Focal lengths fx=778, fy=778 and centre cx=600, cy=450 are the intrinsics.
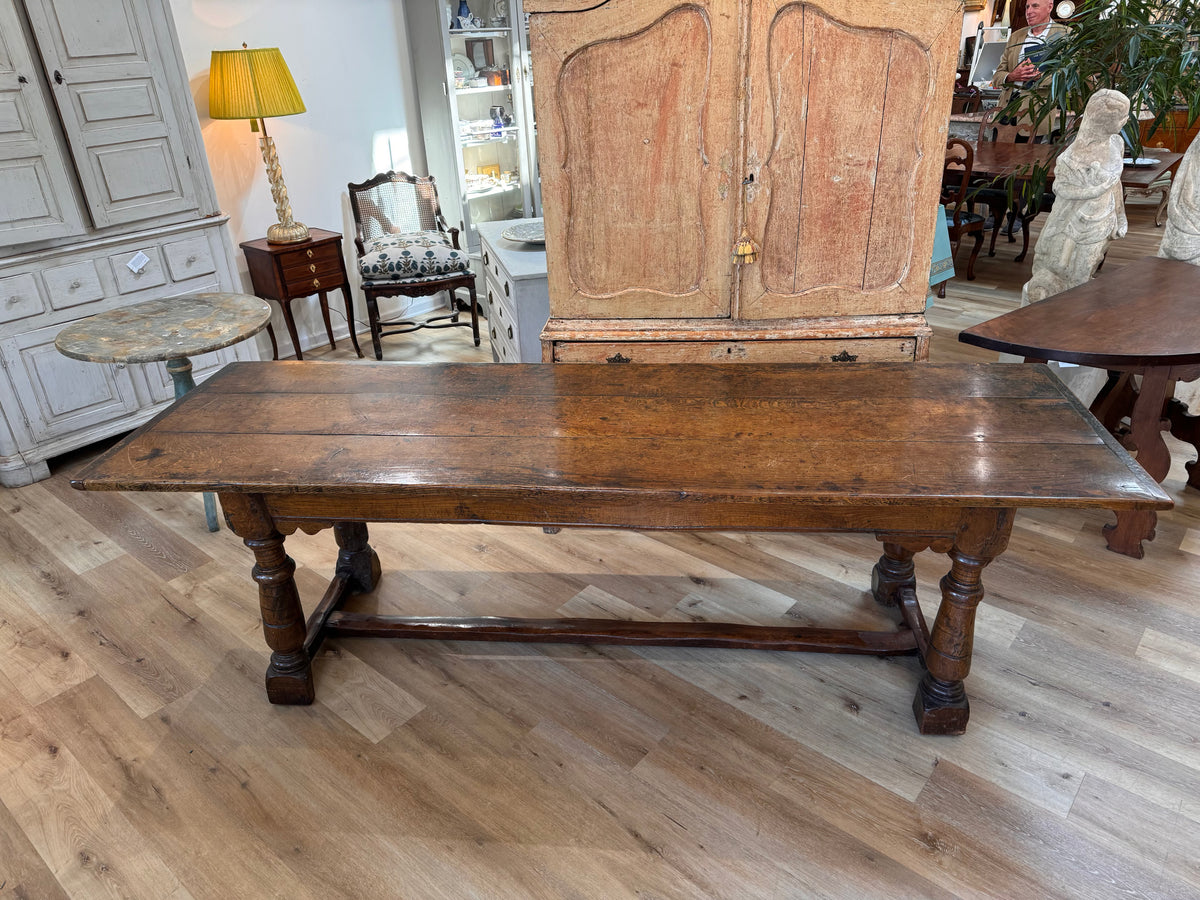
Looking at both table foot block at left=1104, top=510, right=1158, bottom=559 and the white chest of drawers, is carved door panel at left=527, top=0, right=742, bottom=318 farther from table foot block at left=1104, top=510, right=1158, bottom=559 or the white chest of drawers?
table foot block at left=1104, top=510, right=1158, bottom=559

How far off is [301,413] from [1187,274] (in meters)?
3.06

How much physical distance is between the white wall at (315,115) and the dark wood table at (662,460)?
7.78 feet

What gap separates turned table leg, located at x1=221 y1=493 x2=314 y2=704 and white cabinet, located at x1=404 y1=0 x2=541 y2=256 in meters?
2.89

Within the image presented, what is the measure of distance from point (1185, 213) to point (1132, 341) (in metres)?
1.04

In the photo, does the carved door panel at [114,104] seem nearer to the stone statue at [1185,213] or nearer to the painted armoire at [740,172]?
the painted armoire at [740,172]

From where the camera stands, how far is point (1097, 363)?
2221mm

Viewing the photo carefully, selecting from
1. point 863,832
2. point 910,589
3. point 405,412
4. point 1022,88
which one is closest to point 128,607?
point 405,412

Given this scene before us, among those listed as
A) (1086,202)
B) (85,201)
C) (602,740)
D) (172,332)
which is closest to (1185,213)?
(1086,202)

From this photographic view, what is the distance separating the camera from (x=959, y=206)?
485cm

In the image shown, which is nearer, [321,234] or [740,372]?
[740,372]

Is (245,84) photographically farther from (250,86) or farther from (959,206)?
(959,206)

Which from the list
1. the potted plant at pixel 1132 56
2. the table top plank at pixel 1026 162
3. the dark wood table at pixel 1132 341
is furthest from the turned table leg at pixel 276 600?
the table top plank at pixel 1026 162

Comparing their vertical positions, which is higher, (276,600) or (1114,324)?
(1114,324)

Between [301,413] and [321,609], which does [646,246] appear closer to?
[301,413]
